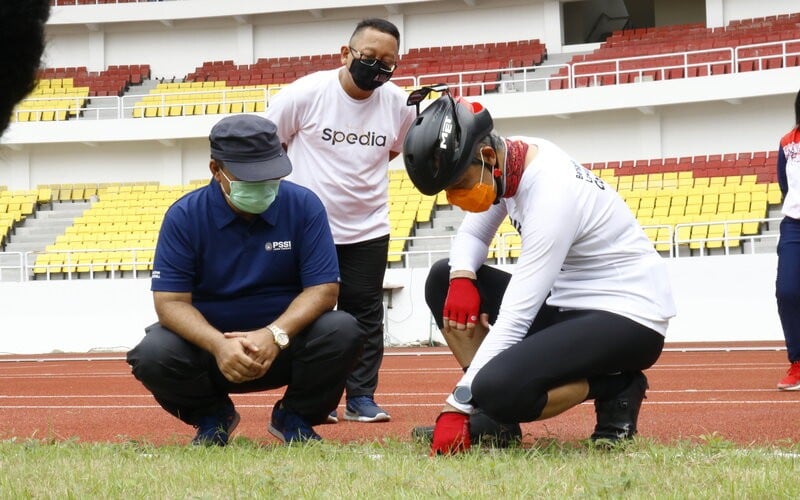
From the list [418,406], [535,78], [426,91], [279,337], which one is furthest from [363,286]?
[535,78]

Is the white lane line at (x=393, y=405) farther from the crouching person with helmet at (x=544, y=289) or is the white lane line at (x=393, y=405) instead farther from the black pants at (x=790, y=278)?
the crouching person with helmet at (x=544, y=289)

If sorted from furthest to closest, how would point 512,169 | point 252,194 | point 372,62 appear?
point 372,62
point 252,194
point 512,169

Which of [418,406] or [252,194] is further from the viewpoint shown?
[418,406]

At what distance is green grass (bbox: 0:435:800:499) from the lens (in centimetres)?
300

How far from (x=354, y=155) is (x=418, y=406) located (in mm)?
1637

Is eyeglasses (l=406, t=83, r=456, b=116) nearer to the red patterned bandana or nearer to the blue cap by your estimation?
the red patterned bandana

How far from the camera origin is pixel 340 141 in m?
5.70

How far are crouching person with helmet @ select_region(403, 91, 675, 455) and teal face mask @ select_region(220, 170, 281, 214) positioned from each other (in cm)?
60

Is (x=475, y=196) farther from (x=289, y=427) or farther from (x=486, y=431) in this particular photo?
(x=289, y=427)

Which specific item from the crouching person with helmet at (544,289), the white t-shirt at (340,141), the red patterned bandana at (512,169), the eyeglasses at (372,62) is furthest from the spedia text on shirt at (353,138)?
the red patterned bandana at (512,169)

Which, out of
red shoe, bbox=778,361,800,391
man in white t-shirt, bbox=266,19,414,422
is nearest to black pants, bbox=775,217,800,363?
red shoe, bbox=778,361,800,391

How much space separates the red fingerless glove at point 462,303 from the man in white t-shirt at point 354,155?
1.44 meters

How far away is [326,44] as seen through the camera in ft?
95.9

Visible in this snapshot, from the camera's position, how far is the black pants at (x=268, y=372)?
4.30 metres
